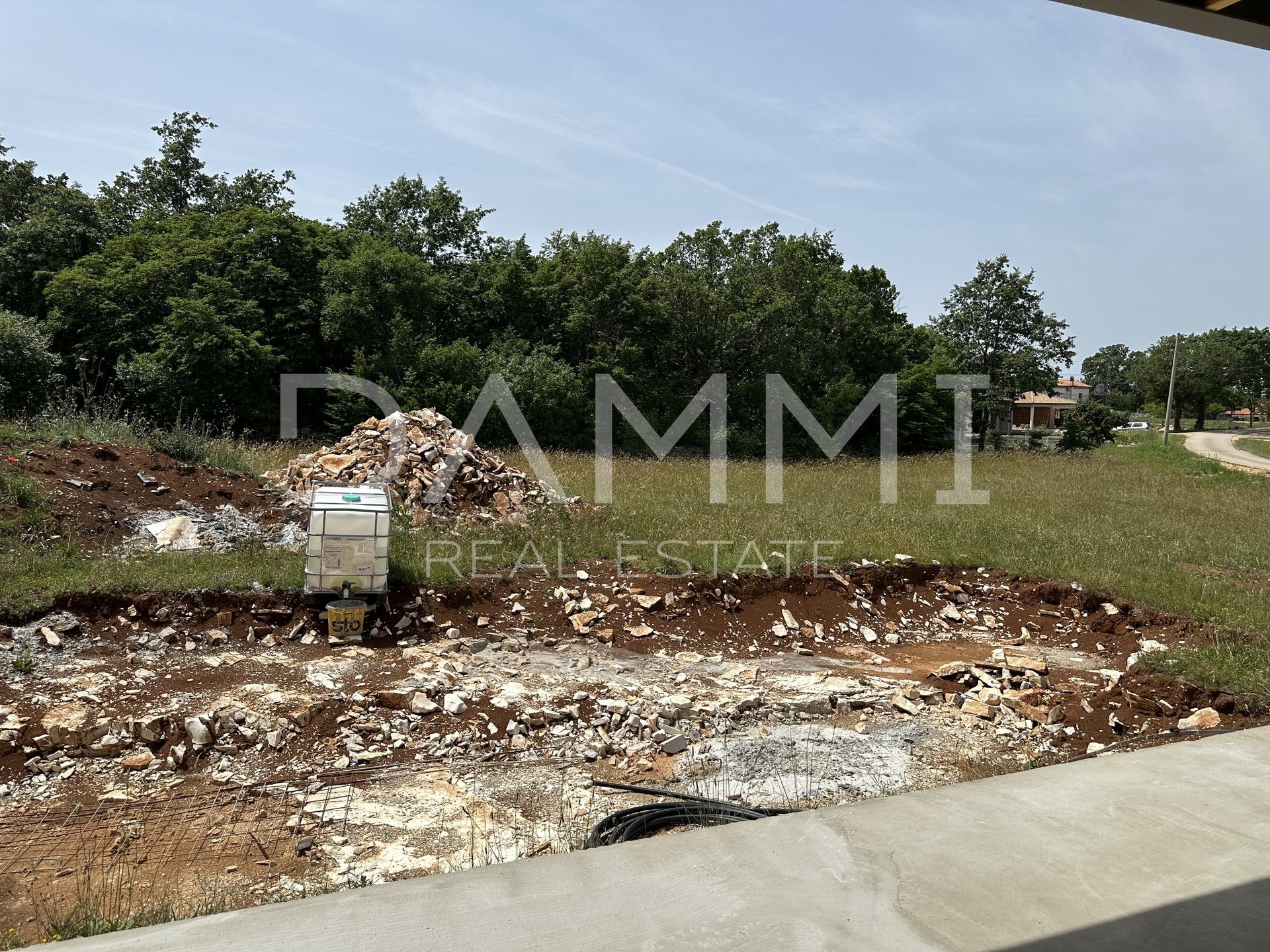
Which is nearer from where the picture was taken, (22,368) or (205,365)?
(22,368)

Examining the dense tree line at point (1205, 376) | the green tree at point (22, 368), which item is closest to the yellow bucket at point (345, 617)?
the green tree at point (22, 368)

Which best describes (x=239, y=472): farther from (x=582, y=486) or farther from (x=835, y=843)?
(x=835, y=843)

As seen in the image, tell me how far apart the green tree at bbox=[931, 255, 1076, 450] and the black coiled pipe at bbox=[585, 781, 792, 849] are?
105 ft

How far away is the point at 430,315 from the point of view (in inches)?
912

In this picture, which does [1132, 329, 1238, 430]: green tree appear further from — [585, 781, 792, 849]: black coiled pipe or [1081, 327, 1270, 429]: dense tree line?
[585, 781, 792, 849]: black coiled pipe

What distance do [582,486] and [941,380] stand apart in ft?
62.6

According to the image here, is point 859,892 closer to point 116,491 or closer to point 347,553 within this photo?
point 347,553

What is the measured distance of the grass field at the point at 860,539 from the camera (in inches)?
281

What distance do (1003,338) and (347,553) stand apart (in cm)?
3310

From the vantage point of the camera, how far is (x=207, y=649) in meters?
6.45

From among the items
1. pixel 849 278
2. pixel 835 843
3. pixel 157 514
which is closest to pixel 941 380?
pixel 849 278

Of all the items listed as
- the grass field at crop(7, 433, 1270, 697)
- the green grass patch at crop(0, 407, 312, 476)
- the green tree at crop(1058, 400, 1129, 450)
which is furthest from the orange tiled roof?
the green grass patch at crop(0, 407, 312, 476)

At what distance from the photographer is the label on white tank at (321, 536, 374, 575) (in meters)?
6.71

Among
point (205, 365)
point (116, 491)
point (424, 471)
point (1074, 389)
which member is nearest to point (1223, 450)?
point (424, 471)
